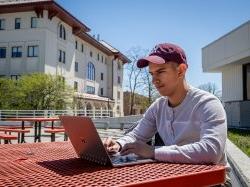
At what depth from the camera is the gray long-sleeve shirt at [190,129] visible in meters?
2.25

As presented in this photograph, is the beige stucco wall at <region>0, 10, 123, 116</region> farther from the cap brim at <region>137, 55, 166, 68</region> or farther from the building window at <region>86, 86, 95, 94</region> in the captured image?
the cap brim at <region>137, 55, 166, 68</region>

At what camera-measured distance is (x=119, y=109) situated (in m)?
64.4

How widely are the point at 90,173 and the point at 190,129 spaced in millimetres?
1030

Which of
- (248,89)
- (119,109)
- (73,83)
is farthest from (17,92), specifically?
(119,109)

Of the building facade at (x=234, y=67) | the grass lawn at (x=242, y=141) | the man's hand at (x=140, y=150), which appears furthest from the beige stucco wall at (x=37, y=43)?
the man's hand at (x=140, y=150)

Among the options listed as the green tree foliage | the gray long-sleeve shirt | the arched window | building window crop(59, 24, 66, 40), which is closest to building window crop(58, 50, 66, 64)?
building window crop(59, 24, 66, 40)

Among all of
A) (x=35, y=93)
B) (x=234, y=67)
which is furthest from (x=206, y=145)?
(x=35, y=93)

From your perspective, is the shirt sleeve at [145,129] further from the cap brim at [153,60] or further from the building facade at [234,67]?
the building facade at [234,67]

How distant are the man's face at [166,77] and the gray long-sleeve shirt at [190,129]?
0.11m

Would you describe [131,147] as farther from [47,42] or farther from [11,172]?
[47,42]

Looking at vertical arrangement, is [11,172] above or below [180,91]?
below

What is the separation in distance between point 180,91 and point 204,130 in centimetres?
40

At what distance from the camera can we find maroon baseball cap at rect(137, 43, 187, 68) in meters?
2.56

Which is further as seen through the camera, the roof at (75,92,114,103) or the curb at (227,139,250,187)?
the roof at (75,92,114,103)
